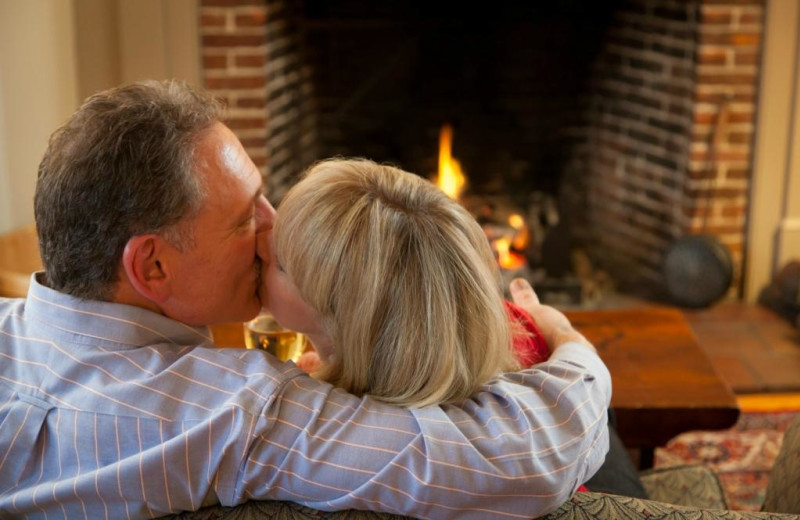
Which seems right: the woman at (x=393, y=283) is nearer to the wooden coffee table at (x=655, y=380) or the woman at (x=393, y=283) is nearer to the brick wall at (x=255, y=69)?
the wooden coffee table at (x=655, y=380)

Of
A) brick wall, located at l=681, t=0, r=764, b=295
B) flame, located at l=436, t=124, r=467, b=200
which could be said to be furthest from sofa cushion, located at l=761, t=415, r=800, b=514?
flame, located at l=436, t=124, r=467, b=200

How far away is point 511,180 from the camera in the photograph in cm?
407

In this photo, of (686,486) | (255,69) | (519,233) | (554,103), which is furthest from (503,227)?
(686,486)

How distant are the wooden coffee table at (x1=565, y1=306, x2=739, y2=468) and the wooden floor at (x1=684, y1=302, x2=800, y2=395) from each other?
0.83m

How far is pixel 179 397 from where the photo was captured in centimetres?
116

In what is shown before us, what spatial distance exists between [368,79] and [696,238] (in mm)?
1337

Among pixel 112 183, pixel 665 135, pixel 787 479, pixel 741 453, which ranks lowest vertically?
pixel 741 453

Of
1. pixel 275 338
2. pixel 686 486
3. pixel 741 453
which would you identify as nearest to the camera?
pixel 275 338

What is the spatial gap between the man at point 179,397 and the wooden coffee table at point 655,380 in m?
0.70

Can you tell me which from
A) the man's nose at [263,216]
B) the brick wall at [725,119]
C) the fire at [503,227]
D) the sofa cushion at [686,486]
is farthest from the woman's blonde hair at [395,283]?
the brick wall at [725,119]

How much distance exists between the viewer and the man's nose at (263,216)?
1418 mm

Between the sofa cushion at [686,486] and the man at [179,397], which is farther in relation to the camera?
the sofa cushion at [686,486]

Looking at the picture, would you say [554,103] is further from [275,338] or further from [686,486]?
[275,338]

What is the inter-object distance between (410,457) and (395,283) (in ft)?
0.67
